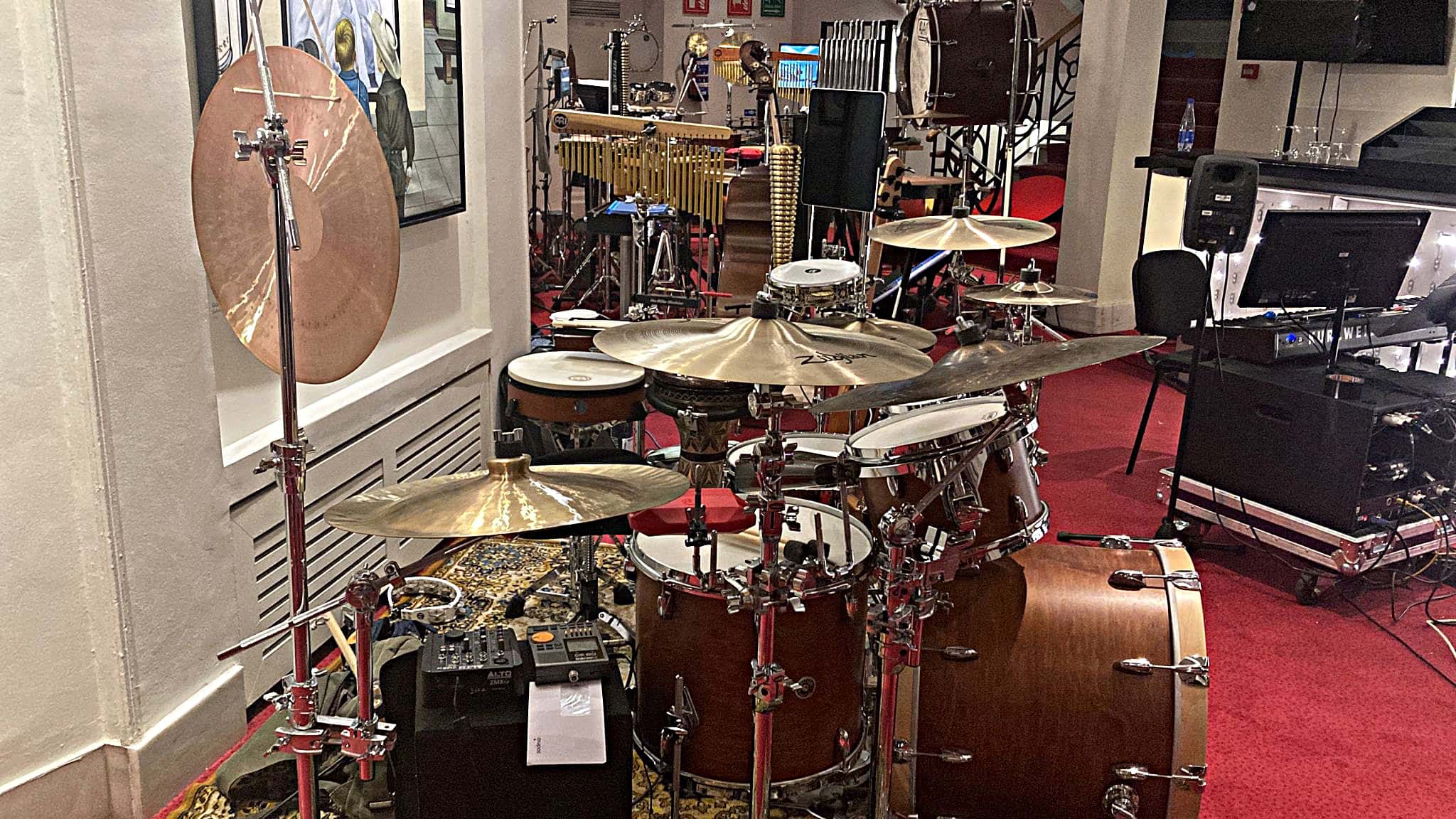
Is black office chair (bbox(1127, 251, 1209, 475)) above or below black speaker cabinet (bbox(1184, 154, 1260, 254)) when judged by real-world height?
below

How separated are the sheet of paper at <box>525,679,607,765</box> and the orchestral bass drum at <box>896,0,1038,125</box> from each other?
3.95 metres

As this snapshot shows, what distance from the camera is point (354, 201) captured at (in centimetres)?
212

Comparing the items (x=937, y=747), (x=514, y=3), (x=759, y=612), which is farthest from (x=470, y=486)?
(x=514, y=3)

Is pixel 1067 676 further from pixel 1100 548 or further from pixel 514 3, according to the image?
pixel 514 3

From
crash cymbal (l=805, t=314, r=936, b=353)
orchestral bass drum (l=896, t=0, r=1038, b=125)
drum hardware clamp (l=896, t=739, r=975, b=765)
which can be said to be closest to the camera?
drum hardware clamp (l=896, t=739, r=975, b=765)

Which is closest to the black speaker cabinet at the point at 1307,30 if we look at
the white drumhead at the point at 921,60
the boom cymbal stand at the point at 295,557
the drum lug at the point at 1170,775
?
the white drumhead at the point at 921,60

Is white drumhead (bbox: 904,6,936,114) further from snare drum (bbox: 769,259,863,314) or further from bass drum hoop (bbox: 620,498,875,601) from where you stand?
bass drum hoop (bbox: 620,498,875,601)

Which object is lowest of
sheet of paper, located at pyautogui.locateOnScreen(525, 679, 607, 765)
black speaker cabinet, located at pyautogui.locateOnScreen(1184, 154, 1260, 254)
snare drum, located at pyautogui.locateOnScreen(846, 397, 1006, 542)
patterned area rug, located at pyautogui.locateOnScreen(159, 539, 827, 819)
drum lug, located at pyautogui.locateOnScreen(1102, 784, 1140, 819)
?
patterned area rug, located at pyautogui.locateOnScreen(159, 539, 827, 819)

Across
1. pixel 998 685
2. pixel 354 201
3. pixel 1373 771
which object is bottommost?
pixel 1373 771

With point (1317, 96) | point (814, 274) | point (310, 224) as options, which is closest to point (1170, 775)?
point (814, 274)

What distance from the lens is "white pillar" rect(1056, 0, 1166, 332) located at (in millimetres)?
7355

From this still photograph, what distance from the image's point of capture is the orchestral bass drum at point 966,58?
525cm

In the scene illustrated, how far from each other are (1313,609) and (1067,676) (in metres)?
1.91

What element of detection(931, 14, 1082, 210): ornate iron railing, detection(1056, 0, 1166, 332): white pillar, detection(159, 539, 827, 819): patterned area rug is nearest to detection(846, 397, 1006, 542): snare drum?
detection(159, 539, 827, 819): patterned area rug
